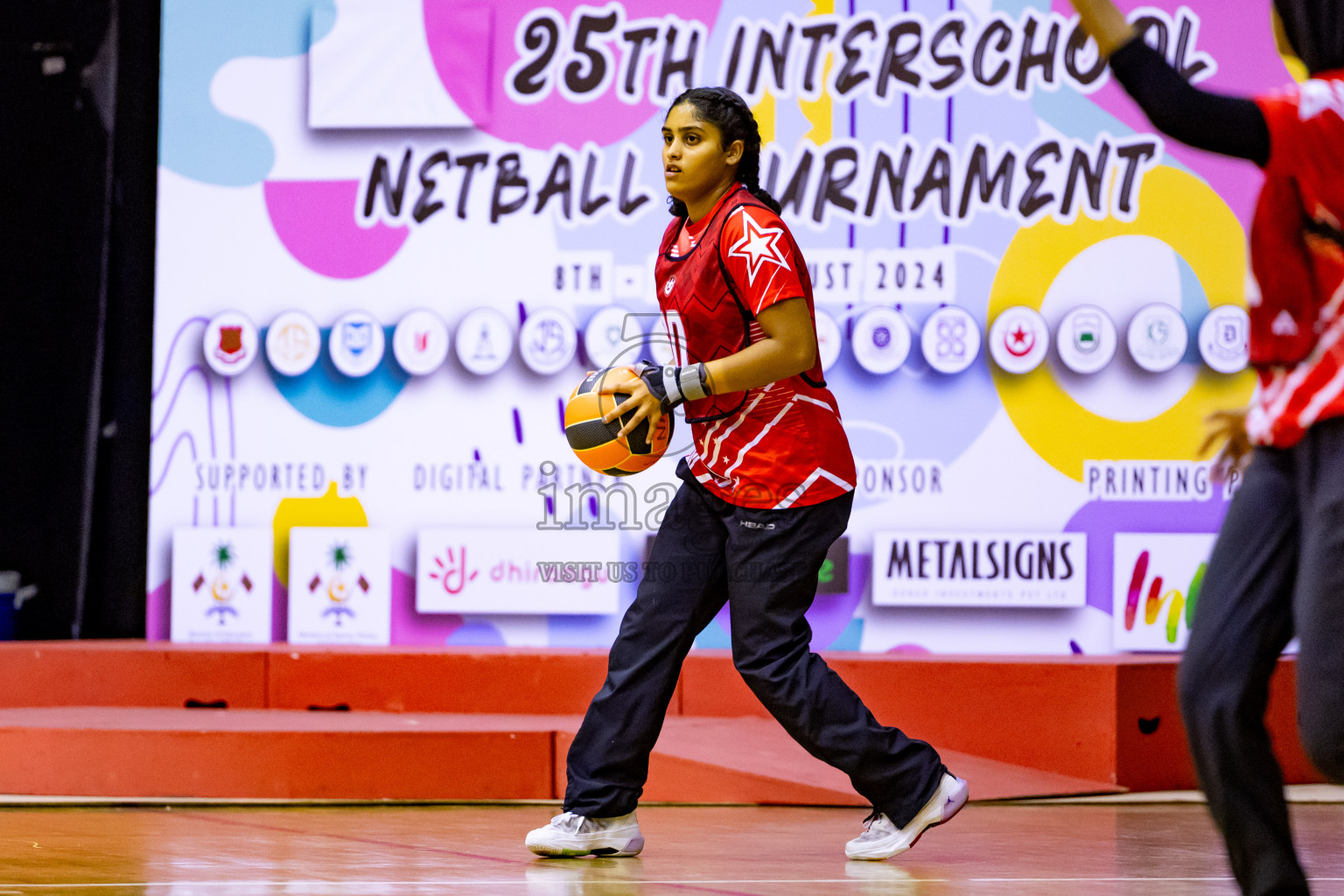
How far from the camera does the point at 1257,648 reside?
1.96 m

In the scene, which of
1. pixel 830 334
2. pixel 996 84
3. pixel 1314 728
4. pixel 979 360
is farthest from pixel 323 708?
pixel 1314 728

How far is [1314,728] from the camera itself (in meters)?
1.88

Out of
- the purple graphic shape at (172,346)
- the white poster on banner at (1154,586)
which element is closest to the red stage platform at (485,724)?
the white poster on banner at (1154,586)

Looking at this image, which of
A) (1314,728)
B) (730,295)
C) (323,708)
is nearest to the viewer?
(1314,728)

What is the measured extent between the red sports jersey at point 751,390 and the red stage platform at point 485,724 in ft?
3.98

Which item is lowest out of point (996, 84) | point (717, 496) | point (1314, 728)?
point (1314, 728)

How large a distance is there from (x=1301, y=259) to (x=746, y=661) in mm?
1581

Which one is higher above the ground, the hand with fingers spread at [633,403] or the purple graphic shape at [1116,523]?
the hand with fingers spread at [633,403]

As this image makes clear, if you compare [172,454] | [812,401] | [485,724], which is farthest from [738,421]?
[172,454]

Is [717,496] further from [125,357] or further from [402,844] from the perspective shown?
[125,357]

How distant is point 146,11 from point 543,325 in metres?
1.83

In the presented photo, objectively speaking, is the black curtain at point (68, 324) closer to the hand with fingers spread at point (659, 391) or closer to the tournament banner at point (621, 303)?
the tournament banner at point (621, 303)

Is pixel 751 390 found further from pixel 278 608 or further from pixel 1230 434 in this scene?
pixel 278 608

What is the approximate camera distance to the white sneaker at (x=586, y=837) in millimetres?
3158
